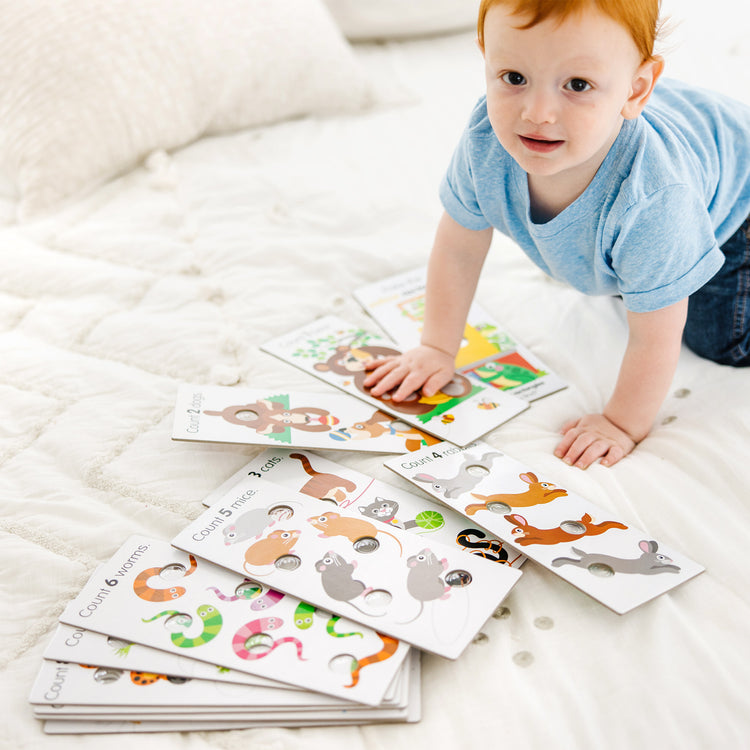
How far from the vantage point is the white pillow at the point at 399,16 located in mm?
1749

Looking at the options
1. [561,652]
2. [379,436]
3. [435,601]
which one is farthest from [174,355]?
[561,652]

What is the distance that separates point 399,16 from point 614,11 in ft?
3.93

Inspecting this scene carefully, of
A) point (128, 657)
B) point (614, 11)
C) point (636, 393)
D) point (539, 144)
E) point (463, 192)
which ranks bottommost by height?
point (128, 657)

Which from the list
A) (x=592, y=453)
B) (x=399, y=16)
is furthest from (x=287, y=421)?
(x=399, y=16)

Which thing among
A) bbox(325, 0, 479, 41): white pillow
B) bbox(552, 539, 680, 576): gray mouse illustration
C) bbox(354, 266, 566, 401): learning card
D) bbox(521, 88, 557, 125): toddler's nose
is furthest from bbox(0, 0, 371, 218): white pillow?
bbox(552, 539, 680, 576): gray mouse illustration

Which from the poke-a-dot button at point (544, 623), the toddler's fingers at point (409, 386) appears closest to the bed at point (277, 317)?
the poke-a-dot button at point (544, 623)

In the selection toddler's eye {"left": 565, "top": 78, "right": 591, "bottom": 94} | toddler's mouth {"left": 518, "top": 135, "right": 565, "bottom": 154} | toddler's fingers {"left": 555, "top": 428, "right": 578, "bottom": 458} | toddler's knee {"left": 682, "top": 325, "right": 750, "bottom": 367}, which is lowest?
toddler's fingers {"left": 555, "top": 428, "right": 578, "bottom": 458}

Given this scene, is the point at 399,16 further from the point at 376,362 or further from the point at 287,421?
the point at 287,421

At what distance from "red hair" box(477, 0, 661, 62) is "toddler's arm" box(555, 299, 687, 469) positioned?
29 cm

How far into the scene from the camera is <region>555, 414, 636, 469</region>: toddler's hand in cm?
86

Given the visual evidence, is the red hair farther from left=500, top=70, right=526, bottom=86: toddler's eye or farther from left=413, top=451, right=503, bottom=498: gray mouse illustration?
left=413, top=451, right=503, bottom=498: gray mouse illustration

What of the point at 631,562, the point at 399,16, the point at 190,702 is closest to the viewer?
the point at 190,702

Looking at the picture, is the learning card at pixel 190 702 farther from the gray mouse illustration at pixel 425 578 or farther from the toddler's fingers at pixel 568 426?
the toddler's fingers at pixel 568 426

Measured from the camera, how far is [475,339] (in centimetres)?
109
